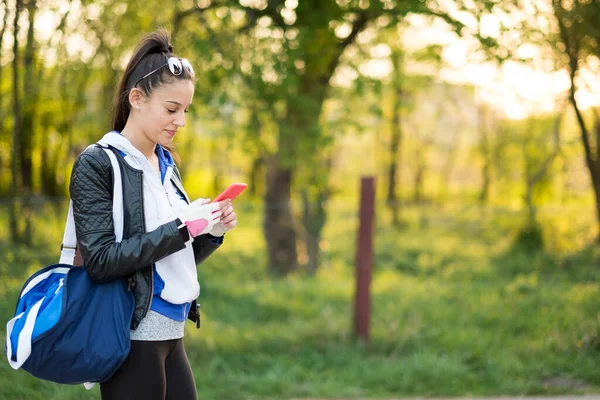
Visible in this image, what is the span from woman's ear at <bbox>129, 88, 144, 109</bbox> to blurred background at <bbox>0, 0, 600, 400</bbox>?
8.76 ft

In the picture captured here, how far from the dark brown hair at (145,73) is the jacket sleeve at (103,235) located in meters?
0.23

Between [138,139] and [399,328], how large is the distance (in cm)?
425

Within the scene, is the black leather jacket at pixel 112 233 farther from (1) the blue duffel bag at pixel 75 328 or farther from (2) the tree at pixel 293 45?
(2) the tree at pixel 293 45

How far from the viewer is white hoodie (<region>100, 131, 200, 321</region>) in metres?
1.99

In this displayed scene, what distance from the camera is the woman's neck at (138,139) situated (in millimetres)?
2064

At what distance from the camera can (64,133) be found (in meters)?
9.73

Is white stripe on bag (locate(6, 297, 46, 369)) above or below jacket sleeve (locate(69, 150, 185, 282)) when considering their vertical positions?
below

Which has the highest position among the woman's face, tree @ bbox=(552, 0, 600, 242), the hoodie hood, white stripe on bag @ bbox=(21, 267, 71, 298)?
tree @ bbox=(552, 0, 600, 242)

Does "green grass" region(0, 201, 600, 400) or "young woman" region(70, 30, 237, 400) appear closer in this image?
"young woman" region(70, 30, 237, 400)

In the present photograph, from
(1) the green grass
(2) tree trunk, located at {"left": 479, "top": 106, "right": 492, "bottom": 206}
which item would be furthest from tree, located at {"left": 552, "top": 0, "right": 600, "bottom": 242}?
(2) tree trunk, located at {"left": 479, "top": 106, "right": 492, "bottom": 206}

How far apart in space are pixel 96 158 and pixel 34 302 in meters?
0.43

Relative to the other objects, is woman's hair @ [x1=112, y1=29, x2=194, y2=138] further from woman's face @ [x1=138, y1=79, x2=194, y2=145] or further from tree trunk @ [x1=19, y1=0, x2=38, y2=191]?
tree trunk @ [x1=19, y1=0, x2=38, y2=191]

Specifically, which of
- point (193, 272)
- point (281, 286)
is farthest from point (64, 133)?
point (193, 272)

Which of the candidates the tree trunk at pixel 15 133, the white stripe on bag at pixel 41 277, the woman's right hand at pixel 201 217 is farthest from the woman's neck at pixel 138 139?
the tree trunk at pixel 15 133
